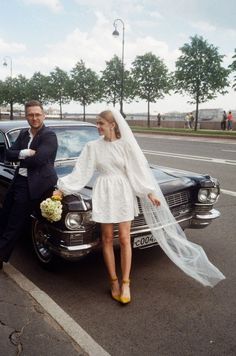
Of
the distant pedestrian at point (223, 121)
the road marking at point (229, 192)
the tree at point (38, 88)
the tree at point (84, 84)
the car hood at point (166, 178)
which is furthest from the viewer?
the tree at point (38, 88)

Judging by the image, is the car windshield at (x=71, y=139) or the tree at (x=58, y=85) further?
the tree at (x=58, y=85)

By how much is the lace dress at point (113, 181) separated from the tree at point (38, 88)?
4734cm

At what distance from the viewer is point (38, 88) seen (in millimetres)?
50781

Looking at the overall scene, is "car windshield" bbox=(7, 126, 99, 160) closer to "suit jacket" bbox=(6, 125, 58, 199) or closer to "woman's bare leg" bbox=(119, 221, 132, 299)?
"suit jacket" bbox=(6, 125, 58, 199)

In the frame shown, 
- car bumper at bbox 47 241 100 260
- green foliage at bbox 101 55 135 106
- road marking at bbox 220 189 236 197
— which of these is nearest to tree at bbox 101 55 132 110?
green foliage at bbox 101 55 135 106

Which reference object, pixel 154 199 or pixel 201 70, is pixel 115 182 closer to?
pixel 154 199

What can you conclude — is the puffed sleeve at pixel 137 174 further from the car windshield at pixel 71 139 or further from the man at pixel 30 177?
the car windshield at pixel 71 139

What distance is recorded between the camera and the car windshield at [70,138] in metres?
4.99

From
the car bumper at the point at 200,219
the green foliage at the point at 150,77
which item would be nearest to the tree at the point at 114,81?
the green foliage at the point at 150,77

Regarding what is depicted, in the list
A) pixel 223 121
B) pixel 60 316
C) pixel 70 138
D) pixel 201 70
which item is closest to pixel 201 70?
pixel 201 70

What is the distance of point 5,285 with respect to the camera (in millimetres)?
3918

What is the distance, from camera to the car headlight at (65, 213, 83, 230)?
360cm

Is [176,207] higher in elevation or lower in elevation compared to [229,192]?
higher

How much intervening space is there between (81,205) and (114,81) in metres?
37.7
